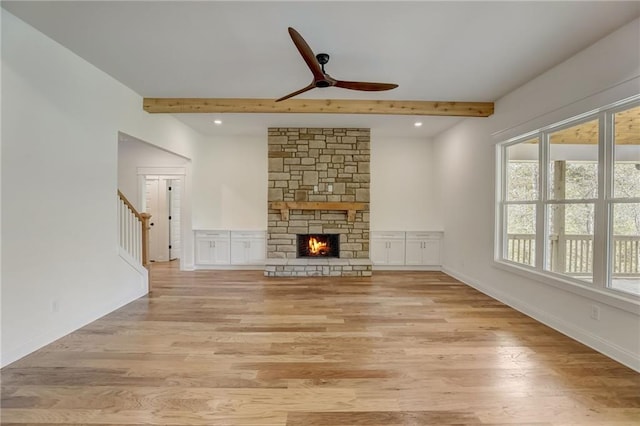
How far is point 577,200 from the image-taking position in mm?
3018

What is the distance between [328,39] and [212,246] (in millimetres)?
4713

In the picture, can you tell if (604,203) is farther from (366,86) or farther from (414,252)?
(414,252)

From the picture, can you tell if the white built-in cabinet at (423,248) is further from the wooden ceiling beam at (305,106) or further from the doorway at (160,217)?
the doorway at (160,217)

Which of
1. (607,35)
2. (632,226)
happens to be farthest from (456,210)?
(607,35)

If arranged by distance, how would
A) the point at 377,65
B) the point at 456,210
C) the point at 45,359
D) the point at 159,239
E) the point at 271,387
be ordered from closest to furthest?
the point at 271,387
the point at 45,359
the point at 377,65
the point at 456,210
the point at 159,239

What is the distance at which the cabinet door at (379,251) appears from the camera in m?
6.07

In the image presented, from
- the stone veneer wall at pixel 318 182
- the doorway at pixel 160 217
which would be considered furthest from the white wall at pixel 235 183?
the doorway at pixel 160 217

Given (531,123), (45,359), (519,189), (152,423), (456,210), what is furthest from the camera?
(456,210)

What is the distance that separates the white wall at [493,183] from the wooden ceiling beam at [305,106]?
635 mm

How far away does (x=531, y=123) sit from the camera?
11.5 feet

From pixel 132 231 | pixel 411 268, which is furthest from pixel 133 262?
pixel 411 268

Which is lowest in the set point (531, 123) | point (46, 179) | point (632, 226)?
point (632, 226)

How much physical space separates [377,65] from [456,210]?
3.41 m

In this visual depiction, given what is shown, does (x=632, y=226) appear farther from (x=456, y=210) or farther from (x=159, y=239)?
(x=159, y=239)
